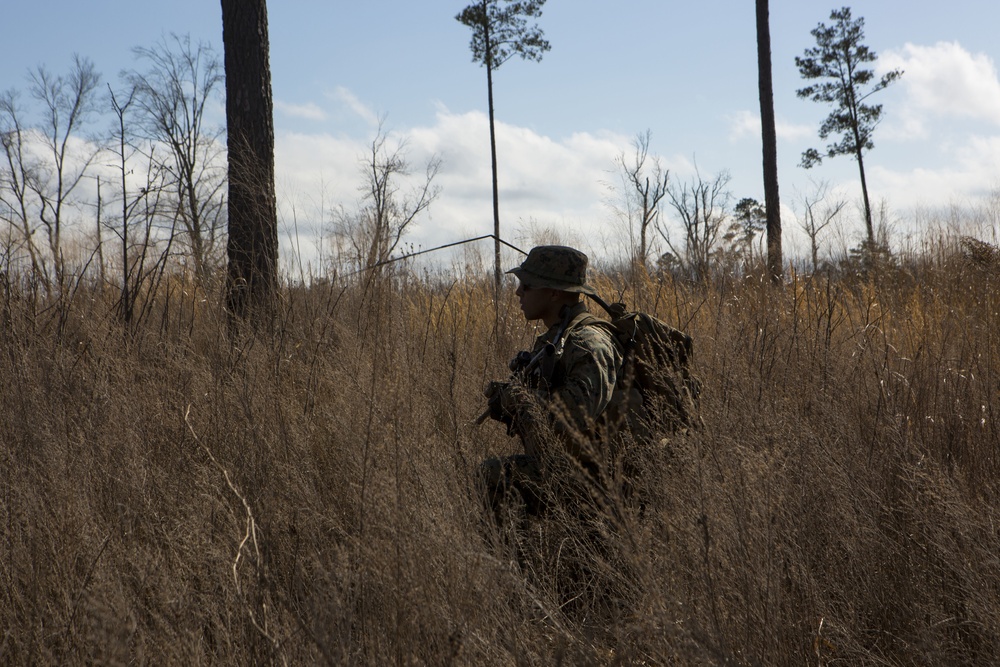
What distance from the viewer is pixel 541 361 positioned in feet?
9.34

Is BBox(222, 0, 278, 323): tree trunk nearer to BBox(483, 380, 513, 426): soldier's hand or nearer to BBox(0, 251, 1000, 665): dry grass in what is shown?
BBox(0, 251, 1000, 665): dry grass

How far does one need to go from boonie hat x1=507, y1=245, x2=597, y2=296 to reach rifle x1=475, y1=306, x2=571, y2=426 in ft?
0.33

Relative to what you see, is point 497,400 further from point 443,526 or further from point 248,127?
point 248,127

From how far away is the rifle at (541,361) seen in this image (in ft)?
9.09

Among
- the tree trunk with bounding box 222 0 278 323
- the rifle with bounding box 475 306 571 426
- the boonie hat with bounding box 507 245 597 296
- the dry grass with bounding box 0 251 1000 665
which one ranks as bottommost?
the dry grass with bounding box 0 251 1000 665

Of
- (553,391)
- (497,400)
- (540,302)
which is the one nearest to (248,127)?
(540,302)

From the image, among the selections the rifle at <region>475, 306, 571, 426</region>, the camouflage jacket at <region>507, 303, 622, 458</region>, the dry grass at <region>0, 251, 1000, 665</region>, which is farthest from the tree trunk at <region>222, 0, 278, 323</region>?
the camouflage jacket at <region>507, 303, 622, 458</region>

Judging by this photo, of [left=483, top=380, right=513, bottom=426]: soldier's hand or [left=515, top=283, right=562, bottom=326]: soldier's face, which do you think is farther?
[left=515, top=283, right=562, bottom=326]: soldier's face

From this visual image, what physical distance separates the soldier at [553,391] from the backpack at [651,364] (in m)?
0.06

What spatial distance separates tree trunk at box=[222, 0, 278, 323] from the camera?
563 cm

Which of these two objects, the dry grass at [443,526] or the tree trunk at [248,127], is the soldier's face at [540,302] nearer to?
the dry grass at [443,526]

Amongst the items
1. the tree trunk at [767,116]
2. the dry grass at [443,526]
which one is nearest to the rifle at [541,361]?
the dry grass at [443,526]

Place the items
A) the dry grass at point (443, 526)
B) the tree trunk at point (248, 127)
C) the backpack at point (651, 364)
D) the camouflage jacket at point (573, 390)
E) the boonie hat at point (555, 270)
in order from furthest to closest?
the tree trunk at point (248, 127) < the boonie hat at point (555, 270) < the backpack at point (651, 364) < the camouflage jacket at point (573, 390) < the dry grass at point (443, 526)

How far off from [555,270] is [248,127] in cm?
365
